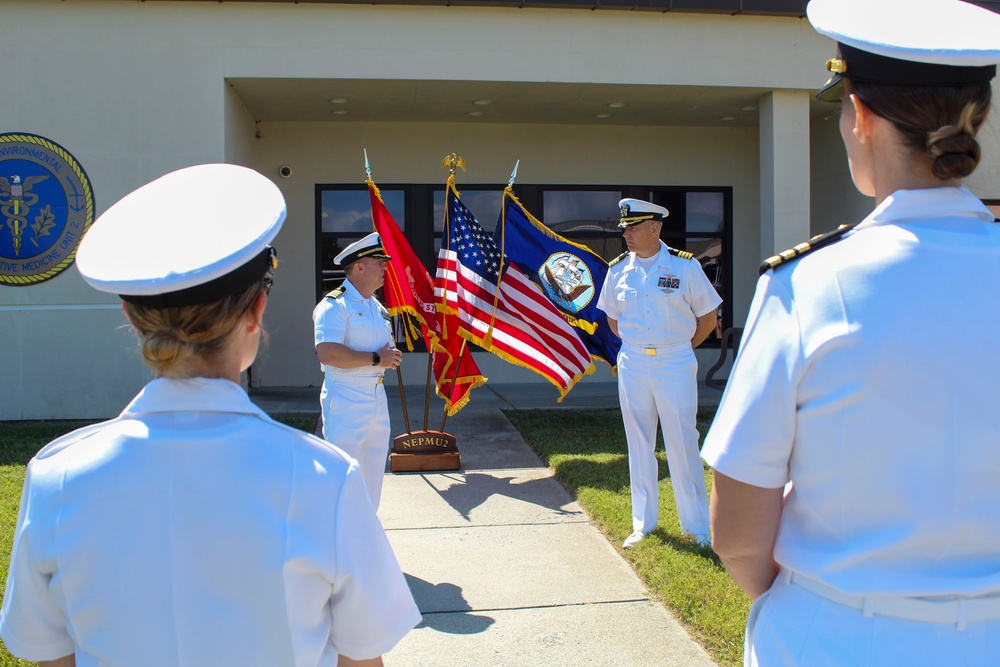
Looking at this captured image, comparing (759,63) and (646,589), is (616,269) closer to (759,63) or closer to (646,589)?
(646,589)

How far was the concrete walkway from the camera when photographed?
386cm

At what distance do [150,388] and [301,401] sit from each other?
31.9 ft

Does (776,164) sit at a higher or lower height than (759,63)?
lower

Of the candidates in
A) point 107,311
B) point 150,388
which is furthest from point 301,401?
point 150,388

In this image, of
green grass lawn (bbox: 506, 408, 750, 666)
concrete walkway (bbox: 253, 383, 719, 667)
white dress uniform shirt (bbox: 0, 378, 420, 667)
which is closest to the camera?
white dress uniform shirt (bbox: 0, 378, 420, 667)

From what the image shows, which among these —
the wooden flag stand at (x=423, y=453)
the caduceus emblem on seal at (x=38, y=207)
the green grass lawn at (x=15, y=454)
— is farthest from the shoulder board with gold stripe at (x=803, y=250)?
the caduceus emblem on seal at (x=38, y=207)

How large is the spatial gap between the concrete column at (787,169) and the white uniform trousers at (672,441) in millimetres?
5850

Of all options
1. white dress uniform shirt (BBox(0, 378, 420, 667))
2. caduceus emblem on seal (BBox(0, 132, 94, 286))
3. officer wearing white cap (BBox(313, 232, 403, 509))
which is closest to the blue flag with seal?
officer wearing white cap (BBox(313, 232, 403, 509))

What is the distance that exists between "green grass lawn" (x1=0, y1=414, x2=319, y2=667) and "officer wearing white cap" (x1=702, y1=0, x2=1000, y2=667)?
→ 3.56 meters

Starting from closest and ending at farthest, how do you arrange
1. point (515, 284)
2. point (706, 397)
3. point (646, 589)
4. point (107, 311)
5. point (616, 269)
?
point (646, 589), point (616, 269), point (515, 284), point (107, 311), point (706, 397)

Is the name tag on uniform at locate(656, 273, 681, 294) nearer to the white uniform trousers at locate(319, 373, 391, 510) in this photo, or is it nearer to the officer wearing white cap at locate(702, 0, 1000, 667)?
the white uniform trousers at locate(319, 373, 391, 510)

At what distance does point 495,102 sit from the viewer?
1122cm

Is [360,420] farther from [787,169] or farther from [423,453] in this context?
[787,169]

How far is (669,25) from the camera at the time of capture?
34.1 feet
